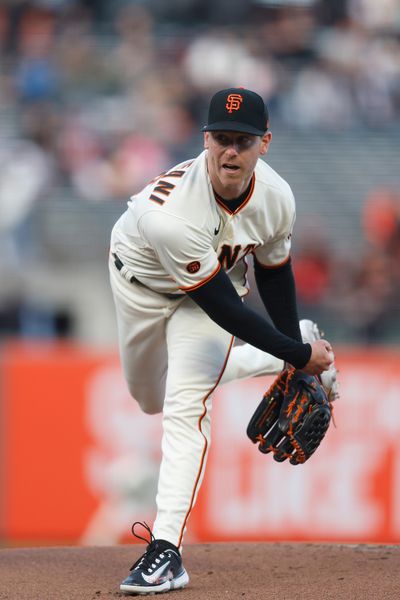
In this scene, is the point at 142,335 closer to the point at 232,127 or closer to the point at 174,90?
the point at 232,127

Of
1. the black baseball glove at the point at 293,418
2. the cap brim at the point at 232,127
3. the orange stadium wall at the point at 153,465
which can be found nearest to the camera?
the cap brim at the point at 232,127

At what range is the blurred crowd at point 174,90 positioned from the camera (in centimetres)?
952

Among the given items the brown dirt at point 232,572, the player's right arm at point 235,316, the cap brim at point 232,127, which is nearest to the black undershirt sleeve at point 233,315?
the player's right arm at point 235,316

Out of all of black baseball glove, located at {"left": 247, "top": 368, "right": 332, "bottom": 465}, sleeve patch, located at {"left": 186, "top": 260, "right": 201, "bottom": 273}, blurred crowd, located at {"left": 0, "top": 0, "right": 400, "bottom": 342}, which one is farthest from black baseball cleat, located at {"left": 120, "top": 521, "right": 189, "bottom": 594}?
blurred crowd, located at {"left": 0, "top": 0, "right": 400, "bottom": 342}

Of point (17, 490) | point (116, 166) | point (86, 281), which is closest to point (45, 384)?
point (17, 490)

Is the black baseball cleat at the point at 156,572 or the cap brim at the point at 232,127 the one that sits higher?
the cap brim at the point at 232,127

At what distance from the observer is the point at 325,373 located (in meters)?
4.71

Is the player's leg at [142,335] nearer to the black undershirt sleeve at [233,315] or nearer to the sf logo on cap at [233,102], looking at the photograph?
the black undershirt sleeve at [233,315]

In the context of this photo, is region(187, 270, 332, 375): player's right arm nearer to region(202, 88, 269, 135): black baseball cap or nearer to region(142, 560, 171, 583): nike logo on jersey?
region(202, 88, 269, 135): black baseball cap

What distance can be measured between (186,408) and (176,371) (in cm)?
16

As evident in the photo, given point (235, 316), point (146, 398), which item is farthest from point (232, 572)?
point (235, 316)

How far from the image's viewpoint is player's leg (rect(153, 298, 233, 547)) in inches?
164

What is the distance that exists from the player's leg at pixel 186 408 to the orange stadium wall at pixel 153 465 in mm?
3219

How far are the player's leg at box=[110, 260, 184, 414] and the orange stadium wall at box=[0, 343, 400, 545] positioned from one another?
2825mm
